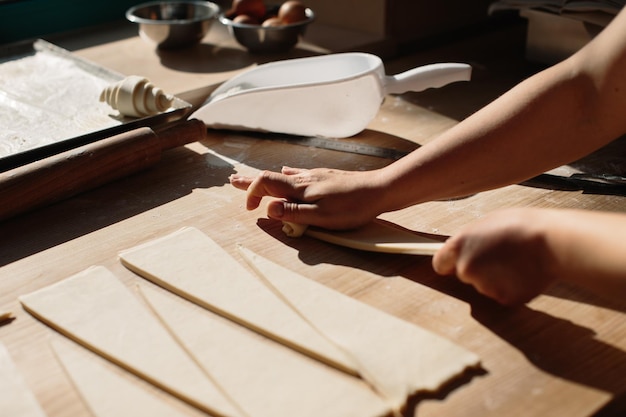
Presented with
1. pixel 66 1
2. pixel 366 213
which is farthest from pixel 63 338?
pixel 66 1

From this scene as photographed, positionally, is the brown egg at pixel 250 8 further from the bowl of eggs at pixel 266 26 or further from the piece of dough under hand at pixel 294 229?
the piece of dough under hand at pixel 294 229

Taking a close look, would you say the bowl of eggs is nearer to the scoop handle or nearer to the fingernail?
the scoop handle

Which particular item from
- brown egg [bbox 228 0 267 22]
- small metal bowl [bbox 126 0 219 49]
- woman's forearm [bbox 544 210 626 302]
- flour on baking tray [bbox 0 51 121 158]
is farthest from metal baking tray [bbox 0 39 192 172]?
woman's forearm [bbox 544 210 626 302]

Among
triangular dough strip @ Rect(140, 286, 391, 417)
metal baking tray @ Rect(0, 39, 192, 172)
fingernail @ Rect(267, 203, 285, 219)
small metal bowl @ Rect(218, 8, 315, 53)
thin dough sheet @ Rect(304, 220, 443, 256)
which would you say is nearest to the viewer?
triangular dough strip @ Rect(140, 286, 391, 417)

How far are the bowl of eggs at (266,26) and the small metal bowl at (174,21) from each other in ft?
0.26

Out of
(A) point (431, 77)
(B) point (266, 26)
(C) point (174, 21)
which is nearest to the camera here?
(A) point (431, 77)

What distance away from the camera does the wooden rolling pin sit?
1.18 m

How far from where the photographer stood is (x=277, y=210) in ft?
3.69

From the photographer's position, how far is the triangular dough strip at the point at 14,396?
79 cm

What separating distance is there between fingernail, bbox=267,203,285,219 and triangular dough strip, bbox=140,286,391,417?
24cm

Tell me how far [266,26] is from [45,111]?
25.5 inches

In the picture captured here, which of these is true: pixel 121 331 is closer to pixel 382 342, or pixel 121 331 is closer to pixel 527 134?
pixel 382 342

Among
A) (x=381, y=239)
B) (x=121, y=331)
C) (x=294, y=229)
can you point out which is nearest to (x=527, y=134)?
(x=381, y=239)

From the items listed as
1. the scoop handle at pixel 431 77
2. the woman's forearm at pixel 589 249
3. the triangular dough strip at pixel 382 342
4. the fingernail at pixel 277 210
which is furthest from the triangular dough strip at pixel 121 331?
the scoop handle at pixel 431 77
